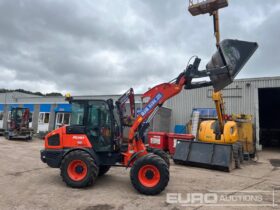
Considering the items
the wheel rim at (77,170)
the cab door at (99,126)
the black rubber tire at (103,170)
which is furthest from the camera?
the black rubber tire at (103,170)

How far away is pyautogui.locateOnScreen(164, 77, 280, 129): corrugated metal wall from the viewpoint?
18797 millimetres

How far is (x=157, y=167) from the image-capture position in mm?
6328

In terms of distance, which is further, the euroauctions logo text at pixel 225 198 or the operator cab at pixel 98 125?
the operator cab at pixel 98 125

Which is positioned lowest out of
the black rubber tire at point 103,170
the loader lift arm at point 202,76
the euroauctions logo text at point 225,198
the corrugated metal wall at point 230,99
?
the euroauctions logo text at point 225,198

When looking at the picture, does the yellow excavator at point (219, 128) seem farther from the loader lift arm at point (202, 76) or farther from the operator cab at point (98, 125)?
the operator cab at point (98, 125)

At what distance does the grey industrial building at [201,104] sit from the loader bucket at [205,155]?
8453 mm

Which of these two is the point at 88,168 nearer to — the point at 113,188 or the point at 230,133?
the point at 113,188

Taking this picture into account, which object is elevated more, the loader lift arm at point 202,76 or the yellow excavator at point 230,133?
the loader lift arm at point 202,76

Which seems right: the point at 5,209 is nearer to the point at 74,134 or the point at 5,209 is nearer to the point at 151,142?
the point at 74,134

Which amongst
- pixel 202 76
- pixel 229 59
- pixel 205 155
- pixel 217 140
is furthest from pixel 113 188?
pixel 217 140

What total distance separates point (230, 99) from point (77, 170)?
15350mm

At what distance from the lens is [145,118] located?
23.4 feet

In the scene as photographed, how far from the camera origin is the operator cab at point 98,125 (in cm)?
725

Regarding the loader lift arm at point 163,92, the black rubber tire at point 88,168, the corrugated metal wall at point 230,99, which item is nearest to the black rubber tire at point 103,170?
the black rubber tire at point 88,168
